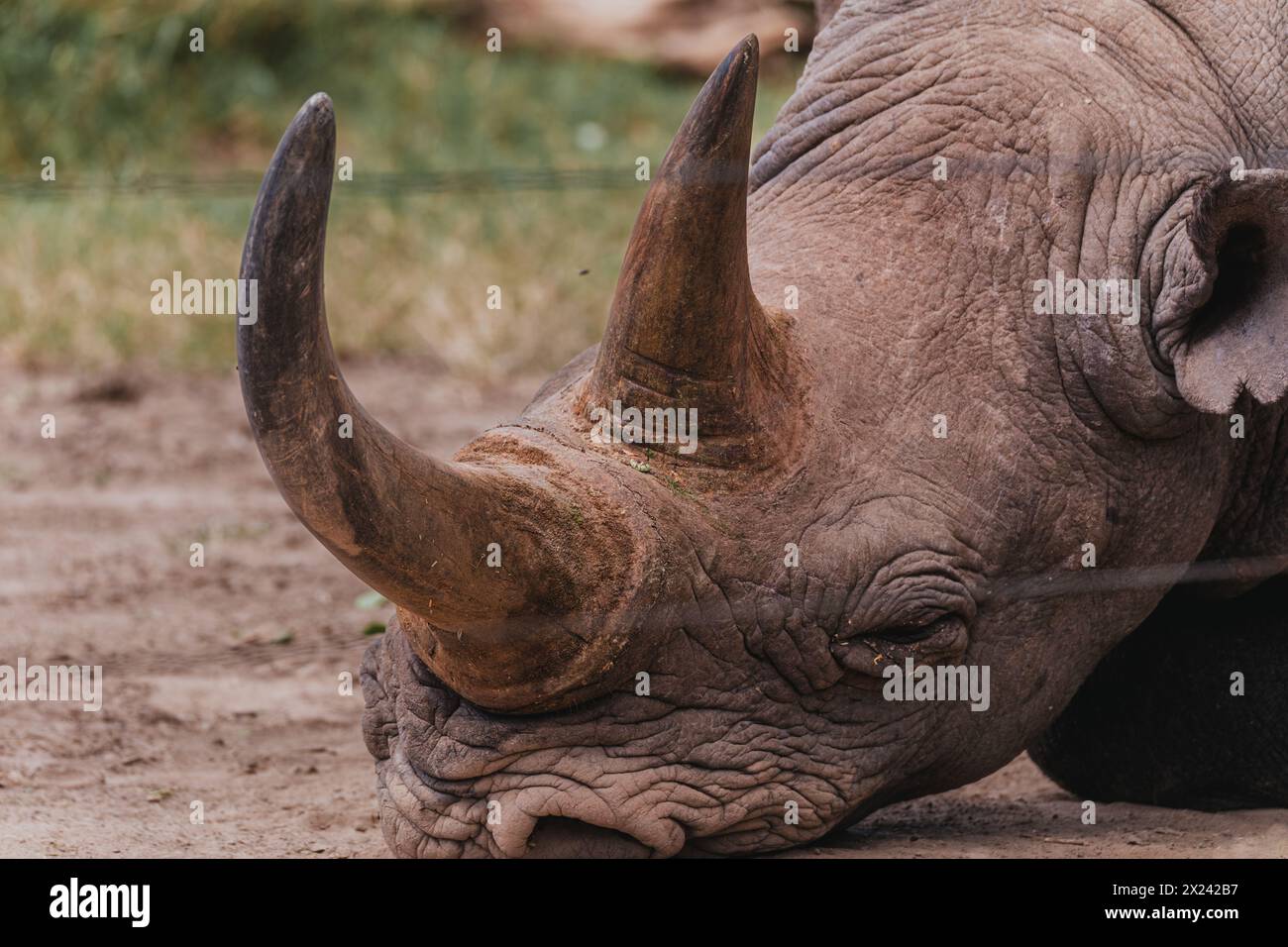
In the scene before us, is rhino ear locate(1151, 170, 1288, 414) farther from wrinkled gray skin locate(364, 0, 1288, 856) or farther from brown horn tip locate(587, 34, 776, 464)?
brown horn tip locate(587, 34, 776, 464)

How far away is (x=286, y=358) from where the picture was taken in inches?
103

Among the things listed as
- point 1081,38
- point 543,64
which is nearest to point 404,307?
point 543,64

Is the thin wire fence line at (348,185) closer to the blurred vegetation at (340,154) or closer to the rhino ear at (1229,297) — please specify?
the blurred vegetation at (340,154)

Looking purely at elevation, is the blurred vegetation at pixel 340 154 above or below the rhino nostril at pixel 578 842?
above

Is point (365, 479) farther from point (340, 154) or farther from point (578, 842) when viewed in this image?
point (340, 154)

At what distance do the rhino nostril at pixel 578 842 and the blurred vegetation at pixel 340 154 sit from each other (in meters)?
4.16

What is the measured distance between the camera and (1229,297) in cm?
349

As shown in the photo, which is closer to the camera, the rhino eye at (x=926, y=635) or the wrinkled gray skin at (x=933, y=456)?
the wrinkled gray skin at (x=933, y=456)

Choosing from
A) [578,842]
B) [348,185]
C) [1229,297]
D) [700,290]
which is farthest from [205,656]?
[348,185]

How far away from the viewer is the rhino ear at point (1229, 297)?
3.34 metres

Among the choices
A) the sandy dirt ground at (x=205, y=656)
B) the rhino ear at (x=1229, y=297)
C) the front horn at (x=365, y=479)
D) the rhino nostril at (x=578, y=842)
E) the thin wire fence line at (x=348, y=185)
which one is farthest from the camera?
the thin wire fence line at (x=348, y=185)

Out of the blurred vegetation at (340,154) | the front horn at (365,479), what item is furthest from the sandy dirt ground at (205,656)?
the front horn at (365,479)

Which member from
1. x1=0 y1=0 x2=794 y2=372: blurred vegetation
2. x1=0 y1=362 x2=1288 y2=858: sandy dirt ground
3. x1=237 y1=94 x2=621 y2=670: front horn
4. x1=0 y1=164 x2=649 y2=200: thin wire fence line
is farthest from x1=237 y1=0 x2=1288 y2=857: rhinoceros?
x1=0 y1=0 x2=794 y2=372: blurred vegetation

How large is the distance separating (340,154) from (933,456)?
794 centimetres
